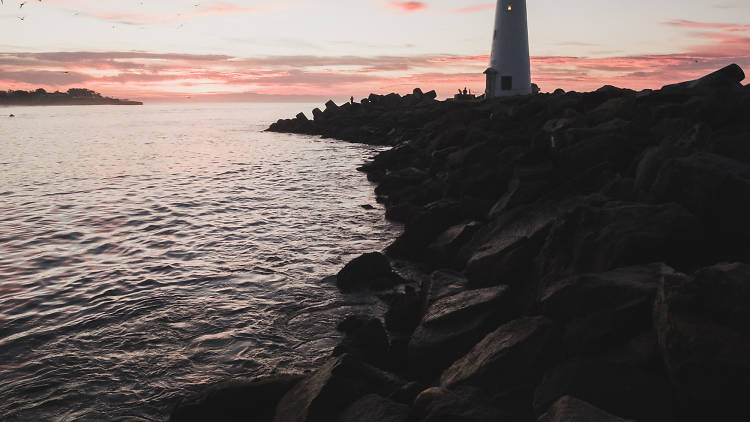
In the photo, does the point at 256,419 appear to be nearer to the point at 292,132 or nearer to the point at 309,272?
the point at 309,272

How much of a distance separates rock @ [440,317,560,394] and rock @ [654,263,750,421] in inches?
45.3

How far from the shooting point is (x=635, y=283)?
5078mm

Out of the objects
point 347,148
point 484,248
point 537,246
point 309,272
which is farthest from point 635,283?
point 347,148

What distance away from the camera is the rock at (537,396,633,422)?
12.0 feet

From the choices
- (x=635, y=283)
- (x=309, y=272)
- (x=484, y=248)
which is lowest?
(x=309, y=272)

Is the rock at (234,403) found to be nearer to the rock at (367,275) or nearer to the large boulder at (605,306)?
the large boulder at (605,306)

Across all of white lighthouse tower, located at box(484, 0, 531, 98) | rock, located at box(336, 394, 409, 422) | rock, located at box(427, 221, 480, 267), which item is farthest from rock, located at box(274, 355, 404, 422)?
white lighthouse tower, located at box(484, 0, 531, 98)

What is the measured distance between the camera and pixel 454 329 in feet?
21.5

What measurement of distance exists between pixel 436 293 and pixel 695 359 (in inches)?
178

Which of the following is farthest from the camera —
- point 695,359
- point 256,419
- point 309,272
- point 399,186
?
point 399,186

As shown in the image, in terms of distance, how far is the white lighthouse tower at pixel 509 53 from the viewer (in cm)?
3919

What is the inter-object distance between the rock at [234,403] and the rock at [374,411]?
43.4 inches

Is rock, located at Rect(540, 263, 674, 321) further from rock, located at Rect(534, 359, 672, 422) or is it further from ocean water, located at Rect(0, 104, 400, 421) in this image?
ocean water, located at Rect(0, 104, 400, 421)

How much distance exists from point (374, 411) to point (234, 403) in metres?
1.72
